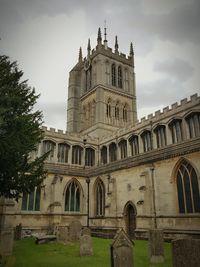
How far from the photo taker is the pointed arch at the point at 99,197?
26.4m

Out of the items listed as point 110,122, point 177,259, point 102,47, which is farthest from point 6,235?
point 102,47

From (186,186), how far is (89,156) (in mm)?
16371

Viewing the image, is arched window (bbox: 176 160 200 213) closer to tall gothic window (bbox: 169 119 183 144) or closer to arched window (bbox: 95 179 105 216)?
tall gothic window (bbox: 169 119 183 144)

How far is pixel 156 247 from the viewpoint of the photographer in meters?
10.8

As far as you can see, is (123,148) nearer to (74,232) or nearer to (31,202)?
(31,202)

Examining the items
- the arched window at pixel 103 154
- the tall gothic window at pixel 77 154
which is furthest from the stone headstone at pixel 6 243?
the arched window at pixel 103 154

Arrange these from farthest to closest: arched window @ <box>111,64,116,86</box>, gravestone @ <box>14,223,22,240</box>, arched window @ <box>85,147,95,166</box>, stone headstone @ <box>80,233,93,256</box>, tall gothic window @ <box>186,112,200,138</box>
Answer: arched window @ <box>111,64,116,86</box>
arched window @ <box>85,147,95,166</box>
tall gothic window @ <box>186,112,200,138</box>
gravestone @ <box>14,223,22,240</box>
stone headstone @ <box>80,233,93,256</box>

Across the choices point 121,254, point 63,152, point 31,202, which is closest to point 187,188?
point 121,254

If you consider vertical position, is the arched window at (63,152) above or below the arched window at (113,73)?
below

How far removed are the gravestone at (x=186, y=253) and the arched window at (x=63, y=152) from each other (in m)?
24.1

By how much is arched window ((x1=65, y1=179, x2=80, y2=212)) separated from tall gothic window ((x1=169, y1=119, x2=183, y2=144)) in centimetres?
1188

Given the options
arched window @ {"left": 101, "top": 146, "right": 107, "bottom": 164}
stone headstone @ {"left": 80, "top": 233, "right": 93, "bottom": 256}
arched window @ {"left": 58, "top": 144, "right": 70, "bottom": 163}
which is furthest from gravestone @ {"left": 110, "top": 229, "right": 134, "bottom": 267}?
arched window @ {"left": 101, "top": 146, "right": 107, "bottom": 164}

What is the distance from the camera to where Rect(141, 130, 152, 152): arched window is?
2613cm

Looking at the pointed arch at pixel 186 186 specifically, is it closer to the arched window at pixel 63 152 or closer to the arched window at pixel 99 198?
the arched window at pixel 99 198
